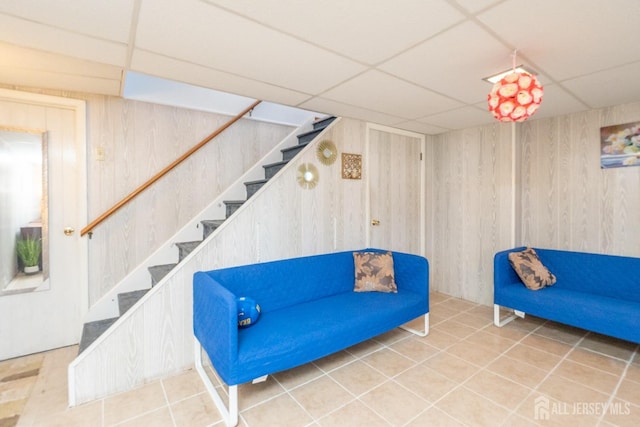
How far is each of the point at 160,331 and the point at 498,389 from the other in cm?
248

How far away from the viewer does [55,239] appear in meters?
2.65

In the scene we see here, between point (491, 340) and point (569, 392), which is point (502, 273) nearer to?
point (491, 340)

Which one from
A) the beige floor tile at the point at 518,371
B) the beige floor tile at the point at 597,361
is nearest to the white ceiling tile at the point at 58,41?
the beige floor tile at the point at 518,371

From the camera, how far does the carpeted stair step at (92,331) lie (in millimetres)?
2191

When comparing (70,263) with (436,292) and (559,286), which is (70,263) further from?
(559,286)

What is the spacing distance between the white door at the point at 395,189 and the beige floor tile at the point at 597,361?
1960 millimetres

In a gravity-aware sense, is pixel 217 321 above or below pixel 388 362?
above

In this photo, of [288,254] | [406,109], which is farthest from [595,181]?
[288,254]

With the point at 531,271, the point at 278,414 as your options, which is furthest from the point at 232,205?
the point at 531,271

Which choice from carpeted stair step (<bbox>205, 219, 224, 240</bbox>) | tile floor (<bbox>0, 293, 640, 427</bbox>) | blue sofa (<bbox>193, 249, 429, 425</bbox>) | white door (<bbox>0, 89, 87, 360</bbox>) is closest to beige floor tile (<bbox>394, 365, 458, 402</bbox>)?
tile floor (<bbox>0, 293, 640, 427</bbox>)

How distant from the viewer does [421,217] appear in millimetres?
4250

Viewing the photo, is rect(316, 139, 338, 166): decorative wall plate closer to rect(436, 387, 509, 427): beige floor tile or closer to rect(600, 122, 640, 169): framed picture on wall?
rect(436, 387, 509, 427): beige floor tile

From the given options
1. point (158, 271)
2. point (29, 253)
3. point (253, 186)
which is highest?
point (253, 186)

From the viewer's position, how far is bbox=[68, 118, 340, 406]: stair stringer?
6.53 feet
